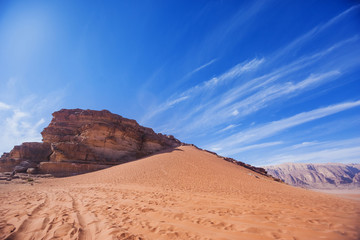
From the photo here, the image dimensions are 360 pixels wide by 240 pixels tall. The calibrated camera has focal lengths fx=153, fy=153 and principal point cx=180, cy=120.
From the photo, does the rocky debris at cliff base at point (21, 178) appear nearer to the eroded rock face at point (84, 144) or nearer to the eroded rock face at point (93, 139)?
the eroded rock face at point (84, 144)

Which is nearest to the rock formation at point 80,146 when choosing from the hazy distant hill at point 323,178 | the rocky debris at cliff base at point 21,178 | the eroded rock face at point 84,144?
the eroded rock face at point 84,144

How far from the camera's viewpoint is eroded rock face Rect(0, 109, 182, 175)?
25.6 m

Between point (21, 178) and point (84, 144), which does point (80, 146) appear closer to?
point (84, 144)

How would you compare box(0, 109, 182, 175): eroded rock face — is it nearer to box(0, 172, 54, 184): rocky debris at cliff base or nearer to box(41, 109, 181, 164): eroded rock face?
box(41, 109, 181, 164): eroded rock face

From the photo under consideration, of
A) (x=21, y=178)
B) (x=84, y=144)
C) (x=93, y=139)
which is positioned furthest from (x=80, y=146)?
(x=21, y=178)

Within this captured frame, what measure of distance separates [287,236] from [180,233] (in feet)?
8.41

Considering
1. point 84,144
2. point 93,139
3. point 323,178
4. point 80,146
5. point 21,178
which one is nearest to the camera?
point 21,178

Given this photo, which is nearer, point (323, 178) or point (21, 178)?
point (21, 178)

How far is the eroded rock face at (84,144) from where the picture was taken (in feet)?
84.0

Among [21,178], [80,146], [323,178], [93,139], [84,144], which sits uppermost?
[93,139]

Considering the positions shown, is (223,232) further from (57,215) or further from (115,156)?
(115,156)

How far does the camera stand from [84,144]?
93.0 ft

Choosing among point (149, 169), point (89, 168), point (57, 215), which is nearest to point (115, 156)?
point (89, 168)

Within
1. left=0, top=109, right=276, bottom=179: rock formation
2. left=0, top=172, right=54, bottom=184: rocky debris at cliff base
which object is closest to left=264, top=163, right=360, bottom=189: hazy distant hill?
left=0, top=109, right=276, bottom=179: rock formation
